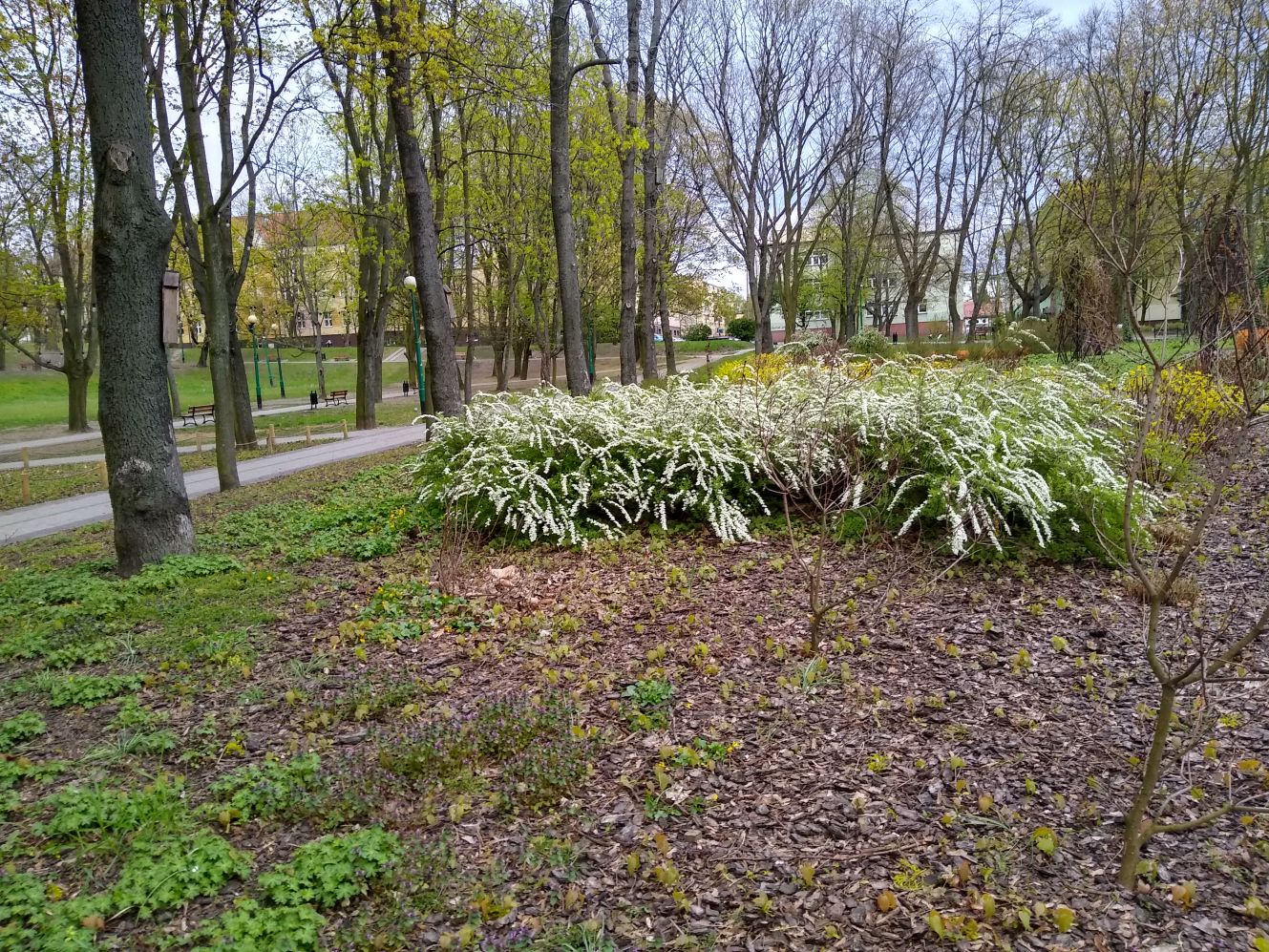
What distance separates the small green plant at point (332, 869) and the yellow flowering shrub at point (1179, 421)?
581 cm

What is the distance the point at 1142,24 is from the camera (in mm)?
17016

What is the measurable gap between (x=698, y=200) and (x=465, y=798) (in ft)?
84.3

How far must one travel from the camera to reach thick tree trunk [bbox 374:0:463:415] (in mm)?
8258

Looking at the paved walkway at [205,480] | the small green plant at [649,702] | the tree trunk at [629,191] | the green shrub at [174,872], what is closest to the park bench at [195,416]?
the paved walkway at [205,480]

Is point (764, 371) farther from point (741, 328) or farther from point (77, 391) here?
point (741, 328)

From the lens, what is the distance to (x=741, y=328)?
60344mm

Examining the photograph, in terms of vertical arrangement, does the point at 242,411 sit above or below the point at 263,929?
above

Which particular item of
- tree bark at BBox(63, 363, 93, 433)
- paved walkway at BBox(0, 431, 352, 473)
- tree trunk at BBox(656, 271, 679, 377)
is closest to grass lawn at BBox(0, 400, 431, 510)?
paved walkway at BBox(0, 431, 352, 473)

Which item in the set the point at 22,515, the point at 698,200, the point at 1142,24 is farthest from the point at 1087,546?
the point at 698,200

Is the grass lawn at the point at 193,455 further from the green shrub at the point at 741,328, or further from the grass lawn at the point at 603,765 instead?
the green shrub at the point at 741,328

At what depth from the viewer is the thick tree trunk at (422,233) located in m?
8.26

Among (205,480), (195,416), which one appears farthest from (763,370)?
(195,416)

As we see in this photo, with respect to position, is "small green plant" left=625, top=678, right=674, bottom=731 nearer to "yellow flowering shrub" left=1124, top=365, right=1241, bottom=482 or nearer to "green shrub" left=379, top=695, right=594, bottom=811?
"green shrub" left=379, top=695, right=594, bottom=811

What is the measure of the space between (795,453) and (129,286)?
4798 millimetres
